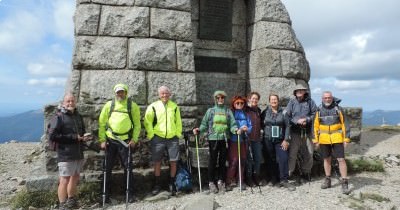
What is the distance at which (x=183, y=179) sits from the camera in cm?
641

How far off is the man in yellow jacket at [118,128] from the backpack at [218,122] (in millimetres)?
1302

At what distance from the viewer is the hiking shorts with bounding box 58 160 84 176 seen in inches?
217

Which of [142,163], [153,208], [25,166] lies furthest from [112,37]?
[25,166]

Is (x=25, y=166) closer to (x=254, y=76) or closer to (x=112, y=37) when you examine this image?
(x=112, y=37)

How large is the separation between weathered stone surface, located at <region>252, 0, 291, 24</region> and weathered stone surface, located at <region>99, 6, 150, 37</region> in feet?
9.24

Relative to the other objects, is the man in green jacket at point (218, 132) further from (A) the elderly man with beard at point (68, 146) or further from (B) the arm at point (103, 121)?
(A) the elderly man with beard at point (68, 146)

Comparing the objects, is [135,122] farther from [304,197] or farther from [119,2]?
[304,197]

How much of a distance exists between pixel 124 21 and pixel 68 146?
2716mm

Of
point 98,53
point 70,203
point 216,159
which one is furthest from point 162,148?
point 98,53

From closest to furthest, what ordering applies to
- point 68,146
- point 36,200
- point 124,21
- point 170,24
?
1. point 68,146
2. point 36,200
3. point 124,21
4. point 170,24

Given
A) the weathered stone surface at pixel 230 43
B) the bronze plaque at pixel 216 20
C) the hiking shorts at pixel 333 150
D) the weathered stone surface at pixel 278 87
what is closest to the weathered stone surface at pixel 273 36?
the weathered stone surface at pixel 230 43

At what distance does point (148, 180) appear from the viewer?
6539mm

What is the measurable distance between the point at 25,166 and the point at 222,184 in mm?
7451

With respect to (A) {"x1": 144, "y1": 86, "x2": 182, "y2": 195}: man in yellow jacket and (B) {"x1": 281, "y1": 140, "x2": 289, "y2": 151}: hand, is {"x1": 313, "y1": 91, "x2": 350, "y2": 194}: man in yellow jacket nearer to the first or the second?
(B) {"x1": 281, "y1": 140, "x2": 289, "y2": 151}: hand
